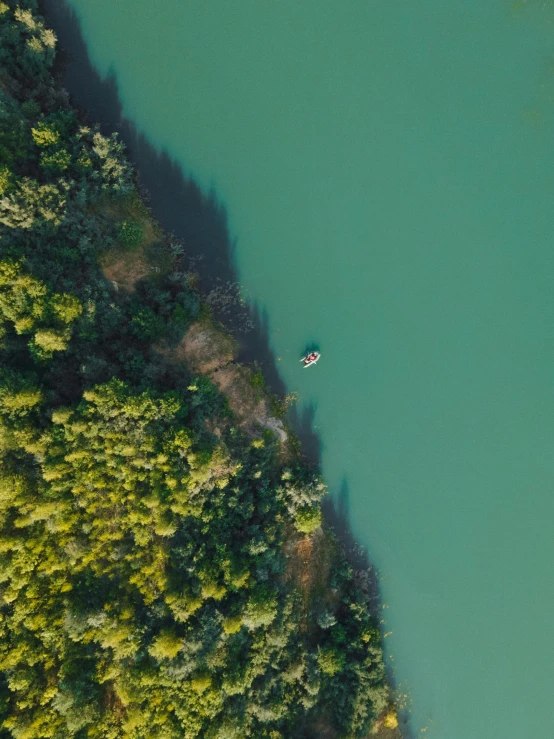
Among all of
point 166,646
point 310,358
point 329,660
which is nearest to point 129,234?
point 310,358

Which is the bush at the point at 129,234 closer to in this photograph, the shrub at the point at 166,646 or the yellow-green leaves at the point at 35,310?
the yellow-green leaves at the point at 35,310

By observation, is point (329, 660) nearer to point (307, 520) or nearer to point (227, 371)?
point (307, 520)

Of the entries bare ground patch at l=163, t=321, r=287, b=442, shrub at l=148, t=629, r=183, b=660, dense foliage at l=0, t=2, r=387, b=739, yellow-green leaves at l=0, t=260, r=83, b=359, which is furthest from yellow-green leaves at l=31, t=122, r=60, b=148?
shrub at l=148, t=629, r=183, b=660

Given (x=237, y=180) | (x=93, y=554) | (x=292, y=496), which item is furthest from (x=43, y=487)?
(x=237, y=180)

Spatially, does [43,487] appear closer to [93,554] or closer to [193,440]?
[93,554]

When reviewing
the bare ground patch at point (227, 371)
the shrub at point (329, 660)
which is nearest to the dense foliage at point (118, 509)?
the shrub at point (329, 660)

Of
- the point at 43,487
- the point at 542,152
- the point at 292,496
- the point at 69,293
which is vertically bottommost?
the point at 43,487
